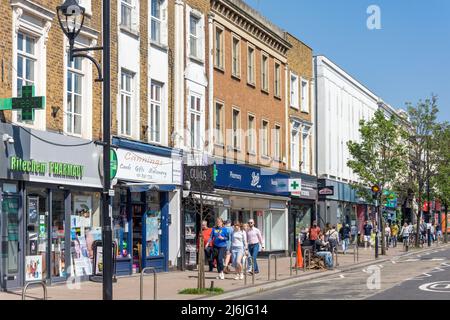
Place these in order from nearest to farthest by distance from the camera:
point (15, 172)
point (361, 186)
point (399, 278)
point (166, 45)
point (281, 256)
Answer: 1. point (15, 172)
2. point (399, 278)
3. point (166, 45)
4. point (281, 256)
5. point (361, 186)

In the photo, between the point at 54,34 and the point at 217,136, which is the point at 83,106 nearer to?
the point at 54,34

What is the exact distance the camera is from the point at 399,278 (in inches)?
945

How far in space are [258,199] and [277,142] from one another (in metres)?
4.19

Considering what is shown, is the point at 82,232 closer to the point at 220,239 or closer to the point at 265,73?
the point at 220,239

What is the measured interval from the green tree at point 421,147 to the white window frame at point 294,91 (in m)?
10.3

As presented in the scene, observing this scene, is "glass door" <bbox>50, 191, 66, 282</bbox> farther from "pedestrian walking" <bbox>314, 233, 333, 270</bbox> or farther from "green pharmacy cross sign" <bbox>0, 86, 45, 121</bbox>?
"pedestrian walking" <bbox>314, 233, 333, 270</bbox>

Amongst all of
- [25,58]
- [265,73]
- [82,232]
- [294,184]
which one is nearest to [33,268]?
[82,232]

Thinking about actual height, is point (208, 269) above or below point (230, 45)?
below

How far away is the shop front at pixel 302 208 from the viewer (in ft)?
141

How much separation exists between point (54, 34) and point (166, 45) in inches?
287

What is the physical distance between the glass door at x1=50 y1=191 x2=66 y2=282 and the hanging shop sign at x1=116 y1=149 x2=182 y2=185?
9.45 ft

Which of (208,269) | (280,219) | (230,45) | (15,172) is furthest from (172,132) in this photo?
(280,219)

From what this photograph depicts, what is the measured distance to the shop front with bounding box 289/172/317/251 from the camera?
4309cm

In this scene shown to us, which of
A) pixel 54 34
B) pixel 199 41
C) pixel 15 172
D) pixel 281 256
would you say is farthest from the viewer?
pixel 281 256
